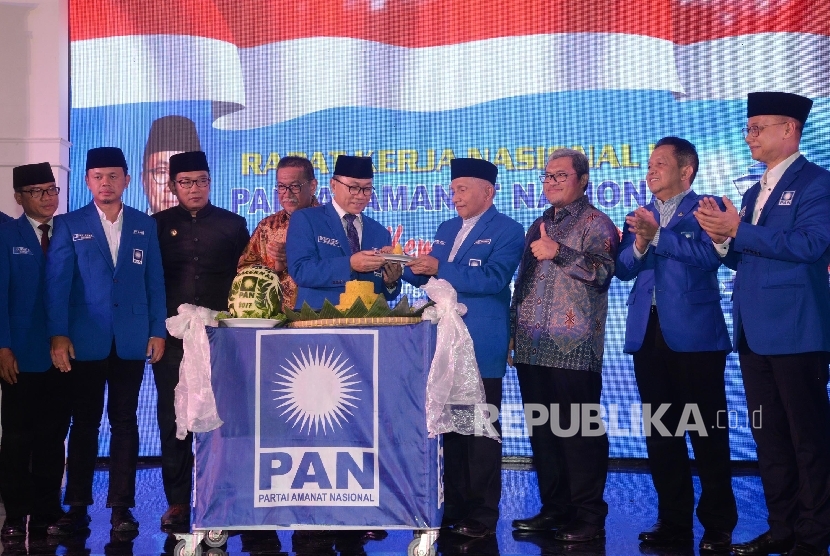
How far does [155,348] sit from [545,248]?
173 cm

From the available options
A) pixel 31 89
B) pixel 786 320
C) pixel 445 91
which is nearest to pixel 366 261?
pixel 786 320

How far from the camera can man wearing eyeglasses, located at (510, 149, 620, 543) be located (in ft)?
12.5

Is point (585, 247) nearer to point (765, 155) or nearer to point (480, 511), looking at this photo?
point (765, 155)

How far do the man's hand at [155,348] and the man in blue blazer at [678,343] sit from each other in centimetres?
199

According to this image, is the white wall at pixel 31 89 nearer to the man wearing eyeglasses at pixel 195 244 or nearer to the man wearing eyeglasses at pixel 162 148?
the man wearing eyeglasses at pixel 162 148

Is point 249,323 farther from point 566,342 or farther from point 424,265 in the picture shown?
point 566,342

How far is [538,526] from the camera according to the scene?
156 inches

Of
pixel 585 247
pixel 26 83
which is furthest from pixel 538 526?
pixel 26 83

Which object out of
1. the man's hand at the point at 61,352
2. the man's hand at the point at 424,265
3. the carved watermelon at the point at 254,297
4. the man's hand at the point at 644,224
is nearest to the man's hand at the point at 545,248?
the man's hand at the point at 644,224

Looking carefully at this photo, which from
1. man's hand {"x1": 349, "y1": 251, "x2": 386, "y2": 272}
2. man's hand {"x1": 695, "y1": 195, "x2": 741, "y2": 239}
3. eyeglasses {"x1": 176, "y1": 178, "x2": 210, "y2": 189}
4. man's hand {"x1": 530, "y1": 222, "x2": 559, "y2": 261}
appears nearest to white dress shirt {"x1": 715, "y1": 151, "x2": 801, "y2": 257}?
man's hand {"x1": 695, "y1": 195, "x2": 741, "y2": 239}

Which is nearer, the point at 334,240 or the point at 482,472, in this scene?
the point at 482,472

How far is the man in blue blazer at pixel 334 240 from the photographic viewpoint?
3879 millimetres

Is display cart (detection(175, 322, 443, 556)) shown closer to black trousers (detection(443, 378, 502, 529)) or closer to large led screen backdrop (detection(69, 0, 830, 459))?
black trousers (detection(443, 378, 502, 529))

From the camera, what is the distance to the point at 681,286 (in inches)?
151
